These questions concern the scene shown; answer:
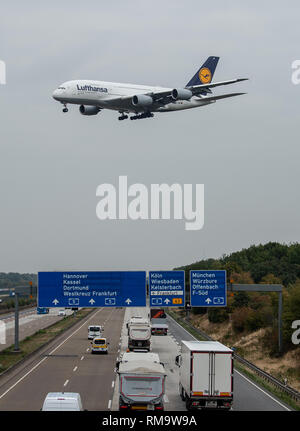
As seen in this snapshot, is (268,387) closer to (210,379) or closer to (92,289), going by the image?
(210,379)

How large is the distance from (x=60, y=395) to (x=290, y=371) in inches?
1343

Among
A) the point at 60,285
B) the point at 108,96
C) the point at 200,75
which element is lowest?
the point at 60,285

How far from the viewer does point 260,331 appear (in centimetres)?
8625

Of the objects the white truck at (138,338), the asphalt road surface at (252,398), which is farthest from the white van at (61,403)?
the white truck at (138,338)

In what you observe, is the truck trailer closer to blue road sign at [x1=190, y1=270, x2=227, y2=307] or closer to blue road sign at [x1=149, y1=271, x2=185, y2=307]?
blue road sign at [x1=149, y1=271, x2=185, y2=307]

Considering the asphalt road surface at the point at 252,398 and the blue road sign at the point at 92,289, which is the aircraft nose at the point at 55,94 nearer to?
the blue road sign at the point at 92,289

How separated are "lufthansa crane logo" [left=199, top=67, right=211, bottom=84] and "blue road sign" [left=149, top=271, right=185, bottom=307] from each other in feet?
133

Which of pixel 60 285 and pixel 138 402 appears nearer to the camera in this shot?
pixel 138 402

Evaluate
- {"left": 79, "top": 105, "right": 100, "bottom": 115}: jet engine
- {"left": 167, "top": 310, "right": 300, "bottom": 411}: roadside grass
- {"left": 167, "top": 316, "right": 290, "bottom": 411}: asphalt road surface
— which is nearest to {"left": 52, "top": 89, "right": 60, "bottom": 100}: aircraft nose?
{"left": 79, "top": 105, "right": 100, "bottom": 115}: jet engine

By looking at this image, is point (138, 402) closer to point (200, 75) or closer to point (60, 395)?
point (60, 395)

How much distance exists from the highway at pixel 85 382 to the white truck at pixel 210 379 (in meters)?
2.84

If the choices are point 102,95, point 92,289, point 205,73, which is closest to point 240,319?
point 205,73
